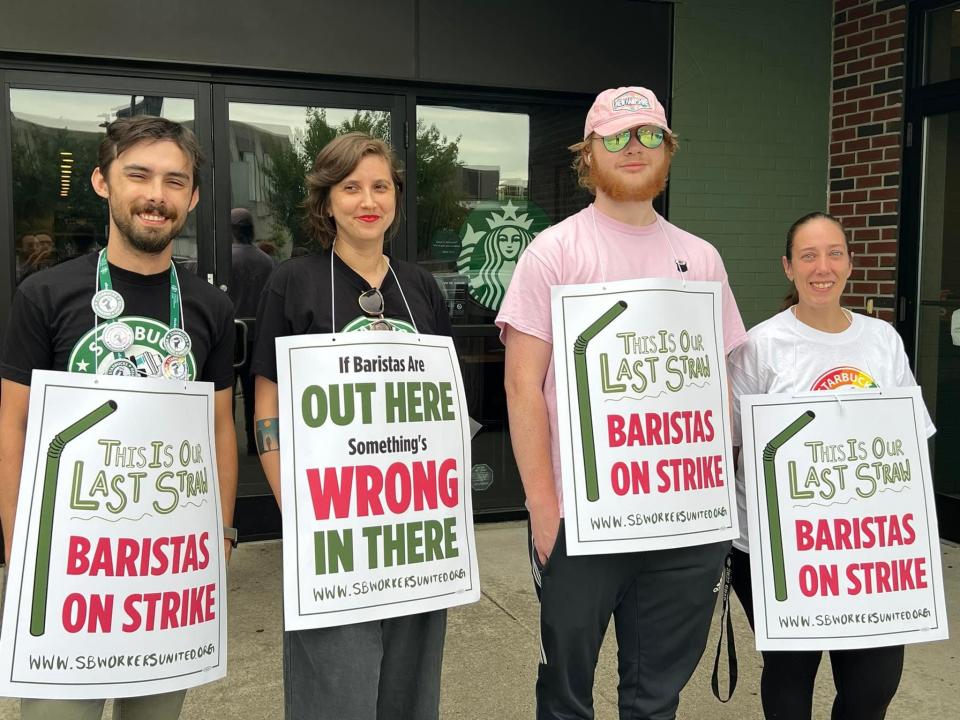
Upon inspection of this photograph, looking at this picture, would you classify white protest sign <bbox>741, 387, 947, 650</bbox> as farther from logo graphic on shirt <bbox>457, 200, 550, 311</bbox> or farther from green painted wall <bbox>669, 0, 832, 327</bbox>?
green painted wall <bbox>669, 0, 832, 327</bbox>

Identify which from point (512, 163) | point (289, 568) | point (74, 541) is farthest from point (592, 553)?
point (512, 163)

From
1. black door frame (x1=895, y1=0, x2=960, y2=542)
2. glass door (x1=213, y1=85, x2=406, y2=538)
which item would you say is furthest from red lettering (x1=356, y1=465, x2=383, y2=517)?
black door frame (x1=895, y1=0, x2=960, y2=542)

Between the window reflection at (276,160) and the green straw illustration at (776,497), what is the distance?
A: 3.05 metres

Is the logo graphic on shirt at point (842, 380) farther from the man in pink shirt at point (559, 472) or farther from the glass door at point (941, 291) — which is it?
the glass door at point (941, 291)

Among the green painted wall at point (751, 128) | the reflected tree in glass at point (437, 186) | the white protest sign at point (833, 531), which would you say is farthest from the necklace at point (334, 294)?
the green painted wall at point (751, 128)

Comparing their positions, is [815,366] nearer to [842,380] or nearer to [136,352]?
[842,380]

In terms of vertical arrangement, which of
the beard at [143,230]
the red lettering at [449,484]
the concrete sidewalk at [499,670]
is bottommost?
the concrete sidewalk at [499,670]

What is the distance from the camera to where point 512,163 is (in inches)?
206

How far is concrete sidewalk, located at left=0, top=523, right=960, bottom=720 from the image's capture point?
3.15 metres

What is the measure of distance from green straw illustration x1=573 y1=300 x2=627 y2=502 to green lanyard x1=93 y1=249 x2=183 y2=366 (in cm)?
91

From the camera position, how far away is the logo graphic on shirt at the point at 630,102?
2.14 m

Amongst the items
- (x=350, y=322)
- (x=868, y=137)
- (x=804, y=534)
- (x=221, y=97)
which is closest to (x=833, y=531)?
(x=804, y=534)

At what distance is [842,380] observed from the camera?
2422 mm

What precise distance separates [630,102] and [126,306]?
1.25 metres
